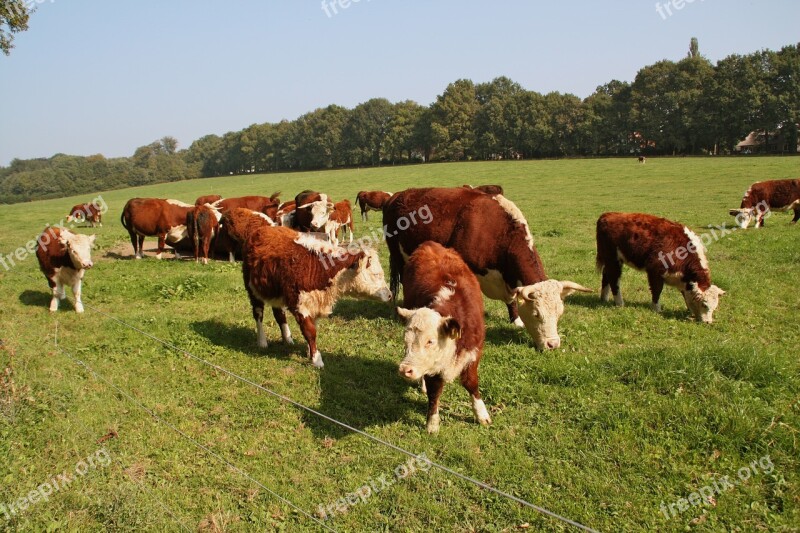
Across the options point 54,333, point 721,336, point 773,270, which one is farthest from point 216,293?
point 773,270

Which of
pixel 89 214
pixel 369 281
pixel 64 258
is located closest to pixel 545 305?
pixel 369 281

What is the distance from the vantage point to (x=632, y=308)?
866 centimetres

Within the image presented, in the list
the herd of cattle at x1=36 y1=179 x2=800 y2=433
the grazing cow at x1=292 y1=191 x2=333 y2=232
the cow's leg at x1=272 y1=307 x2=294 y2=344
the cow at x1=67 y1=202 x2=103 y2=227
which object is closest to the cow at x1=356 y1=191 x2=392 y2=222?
the grazing cow at x1=292 y1=191 x2=333 y2=232

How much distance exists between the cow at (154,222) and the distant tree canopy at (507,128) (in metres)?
62.7

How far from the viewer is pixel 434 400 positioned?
16.8ft

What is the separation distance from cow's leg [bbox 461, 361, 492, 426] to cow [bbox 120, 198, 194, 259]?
1296 cm

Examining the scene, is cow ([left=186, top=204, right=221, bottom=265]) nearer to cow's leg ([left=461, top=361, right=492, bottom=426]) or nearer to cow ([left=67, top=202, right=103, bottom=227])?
cow's leg ([left=461, top=361, right=492, bottom=426])

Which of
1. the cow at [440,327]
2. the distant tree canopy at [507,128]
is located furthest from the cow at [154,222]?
the distant tree canopy at [507,128]

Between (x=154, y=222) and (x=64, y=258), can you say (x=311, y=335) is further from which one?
(x=154, y=222)

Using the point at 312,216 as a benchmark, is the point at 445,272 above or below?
below

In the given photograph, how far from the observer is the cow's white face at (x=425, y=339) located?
4.47 m

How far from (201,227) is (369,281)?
379 inches

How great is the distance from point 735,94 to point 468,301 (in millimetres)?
68204

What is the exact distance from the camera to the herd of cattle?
511 cm
